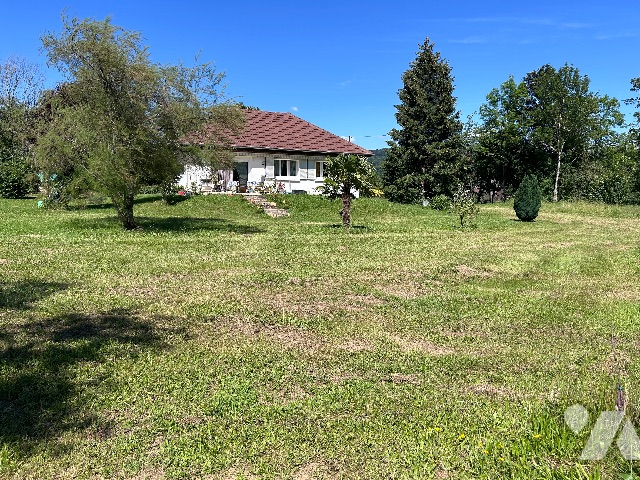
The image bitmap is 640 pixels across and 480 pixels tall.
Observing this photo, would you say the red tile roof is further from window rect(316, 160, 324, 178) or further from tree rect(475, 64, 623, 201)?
tree rect(475, 64, 623, 201)

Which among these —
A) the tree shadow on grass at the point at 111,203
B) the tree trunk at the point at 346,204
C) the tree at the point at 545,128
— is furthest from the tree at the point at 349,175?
the tree at the point at 545,128

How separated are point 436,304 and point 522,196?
19351mm

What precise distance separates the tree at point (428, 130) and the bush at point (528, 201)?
978cm

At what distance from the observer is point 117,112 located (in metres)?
16.2

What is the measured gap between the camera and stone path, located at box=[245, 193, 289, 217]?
25.1 metres

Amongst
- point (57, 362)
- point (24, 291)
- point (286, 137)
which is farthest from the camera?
point (286, 137)

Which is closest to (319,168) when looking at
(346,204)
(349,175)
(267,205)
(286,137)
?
(286,137)

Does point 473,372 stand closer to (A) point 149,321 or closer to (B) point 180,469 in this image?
(B) point 180,469

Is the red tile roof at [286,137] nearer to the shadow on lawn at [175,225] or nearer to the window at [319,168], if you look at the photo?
the window at [319,168]

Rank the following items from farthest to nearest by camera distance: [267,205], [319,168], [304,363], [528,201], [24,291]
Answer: [319,168]
[267,205]
[528,201]
[24,291]
[304,363]

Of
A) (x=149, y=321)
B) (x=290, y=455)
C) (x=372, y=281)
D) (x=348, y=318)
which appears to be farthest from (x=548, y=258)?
(x=290, y=455)

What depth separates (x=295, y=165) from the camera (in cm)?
3522

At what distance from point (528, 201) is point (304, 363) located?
886 inches

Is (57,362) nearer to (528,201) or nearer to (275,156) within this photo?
(528,201)
